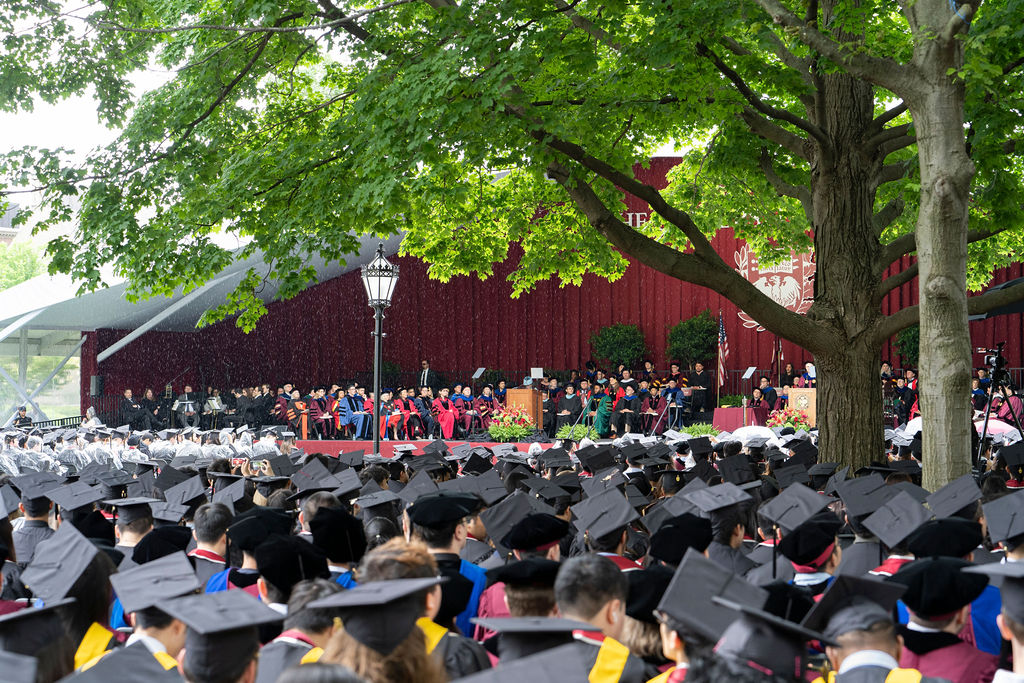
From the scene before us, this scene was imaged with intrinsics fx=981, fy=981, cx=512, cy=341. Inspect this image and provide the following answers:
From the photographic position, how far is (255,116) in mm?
11758

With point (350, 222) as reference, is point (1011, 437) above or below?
below

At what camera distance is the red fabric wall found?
29.0 m

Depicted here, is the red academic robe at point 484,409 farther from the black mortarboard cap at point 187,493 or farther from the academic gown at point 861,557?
the academic gown at point 861,557

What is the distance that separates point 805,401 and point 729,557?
1288 centimetres

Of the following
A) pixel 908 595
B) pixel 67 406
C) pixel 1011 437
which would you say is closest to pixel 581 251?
pixel 1011 437

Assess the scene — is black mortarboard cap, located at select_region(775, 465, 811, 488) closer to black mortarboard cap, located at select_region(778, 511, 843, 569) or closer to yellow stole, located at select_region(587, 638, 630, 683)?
black mortarboard cap, located at select_region(778, 511, 843, 569)

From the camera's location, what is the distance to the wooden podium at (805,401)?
17453mm

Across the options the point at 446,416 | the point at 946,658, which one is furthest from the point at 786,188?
the point at 446,416

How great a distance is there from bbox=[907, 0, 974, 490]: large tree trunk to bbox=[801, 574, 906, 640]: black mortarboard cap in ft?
13.9

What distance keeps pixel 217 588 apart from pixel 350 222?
5707 mm

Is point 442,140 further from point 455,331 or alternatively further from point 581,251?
point 455,331

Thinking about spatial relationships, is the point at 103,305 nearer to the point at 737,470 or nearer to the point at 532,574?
the point at 737,470

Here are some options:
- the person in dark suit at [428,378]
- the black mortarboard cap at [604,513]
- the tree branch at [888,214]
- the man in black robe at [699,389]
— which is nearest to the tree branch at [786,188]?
the tree branch at [888,214]

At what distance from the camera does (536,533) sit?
4992 mm
